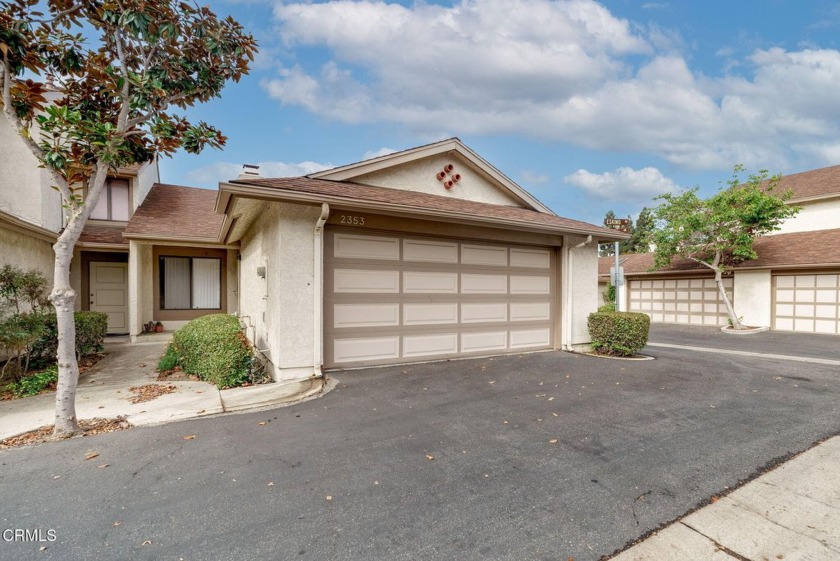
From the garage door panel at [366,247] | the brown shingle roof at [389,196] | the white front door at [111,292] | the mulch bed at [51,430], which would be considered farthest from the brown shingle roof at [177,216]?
the mulch bed at [51,430]

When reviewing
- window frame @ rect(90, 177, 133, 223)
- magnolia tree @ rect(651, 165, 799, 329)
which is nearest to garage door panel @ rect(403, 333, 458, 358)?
window frame @ rect(90, 177, 133, 223)

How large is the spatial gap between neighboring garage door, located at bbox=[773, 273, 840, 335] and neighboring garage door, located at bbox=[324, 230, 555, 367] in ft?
40.5

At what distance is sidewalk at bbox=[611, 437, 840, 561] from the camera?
2.23 metres

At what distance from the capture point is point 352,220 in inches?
260

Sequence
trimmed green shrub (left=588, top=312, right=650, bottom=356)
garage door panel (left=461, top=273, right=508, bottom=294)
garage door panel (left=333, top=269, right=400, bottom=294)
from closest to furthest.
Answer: garage door panel (left=333, top=269, right=400, bottom=294)
garage door panel (left=461, top=273, right=508, bottom=294)
trimmed green shrub (left=588, top=312, right=650, bottom=356)

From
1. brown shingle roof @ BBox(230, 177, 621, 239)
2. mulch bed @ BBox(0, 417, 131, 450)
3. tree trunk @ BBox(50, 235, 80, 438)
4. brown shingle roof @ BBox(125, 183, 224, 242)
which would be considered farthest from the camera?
brown shingle roof @ BBox(125, 183, 224, 242)

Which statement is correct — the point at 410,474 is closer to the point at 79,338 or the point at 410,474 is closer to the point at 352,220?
the point at 352,220

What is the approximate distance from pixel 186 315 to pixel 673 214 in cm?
1961

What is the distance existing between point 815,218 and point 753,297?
6150 millimetres

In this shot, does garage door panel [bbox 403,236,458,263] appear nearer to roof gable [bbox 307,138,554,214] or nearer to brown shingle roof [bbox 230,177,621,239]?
brown shingle roof [bbox 230,177,621,239]

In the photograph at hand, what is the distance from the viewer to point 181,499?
9.07 feet

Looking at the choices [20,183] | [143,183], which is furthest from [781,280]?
[20,183]

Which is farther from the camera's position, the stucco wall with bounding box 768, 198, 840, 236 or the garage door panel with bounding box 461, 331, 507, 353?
the stucco wall with bounding box 768, 198, 840, 236

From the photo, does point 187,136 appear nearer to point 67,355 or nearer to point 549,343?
point 67,355
